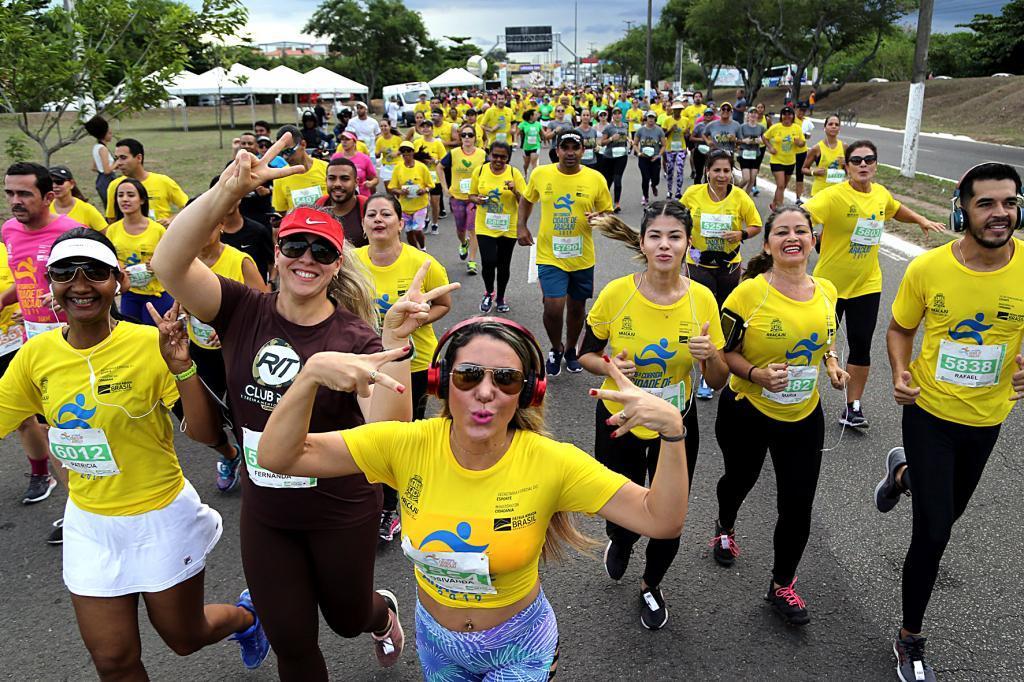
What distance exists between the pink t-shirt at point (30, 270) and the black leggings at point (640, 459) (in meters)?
3.89

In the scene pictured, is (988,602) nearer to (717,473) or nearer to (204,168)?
(717,473)

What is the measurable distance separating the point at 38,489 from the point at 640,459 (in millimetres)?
4330

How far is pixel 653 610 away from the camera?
4062 mm

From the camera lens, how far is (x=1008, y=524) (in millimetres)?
4895

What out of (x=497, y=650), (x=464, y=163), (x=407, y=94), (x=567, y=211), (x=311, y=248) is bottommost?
(x=497, y=650)

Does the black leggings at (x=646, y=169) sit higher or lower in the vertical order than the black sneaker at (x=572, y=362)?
higher

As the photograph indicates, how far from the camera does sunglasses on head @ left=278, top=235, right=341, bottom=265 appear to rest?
10.1ft

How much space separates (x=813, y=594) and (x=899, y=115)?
171 ft

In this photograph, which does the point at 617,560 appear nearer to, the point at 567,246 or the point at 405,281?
the point at 405,281

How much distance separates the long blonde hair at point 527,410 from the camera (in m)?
2.52

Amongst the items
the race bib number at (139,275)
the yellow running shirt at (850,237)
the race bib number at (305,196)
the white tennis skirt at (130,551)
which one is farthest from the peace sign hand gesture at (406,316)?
the race bib number at (305,196)

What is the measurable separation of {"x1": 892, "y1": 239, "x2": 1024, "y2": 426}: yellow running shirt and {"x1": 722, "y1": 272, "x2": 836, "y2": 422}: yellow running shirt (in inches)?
20.5

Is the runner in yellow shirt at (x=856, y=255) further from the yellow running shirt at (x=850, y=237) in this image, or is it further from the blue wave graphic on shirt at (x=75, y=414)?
the blue wave graphic on shirt at (x=75, y=414)

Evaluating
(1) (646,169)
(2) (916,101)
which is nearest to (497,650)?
(1) (646,169)
